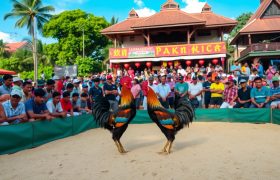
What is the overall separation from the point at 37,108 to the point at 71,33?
37.8 meters

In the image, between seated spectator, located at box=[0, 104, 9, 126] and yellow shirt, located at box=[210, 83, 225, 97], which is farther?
yellow shirt, located at box=[210, 83, 225, 97]

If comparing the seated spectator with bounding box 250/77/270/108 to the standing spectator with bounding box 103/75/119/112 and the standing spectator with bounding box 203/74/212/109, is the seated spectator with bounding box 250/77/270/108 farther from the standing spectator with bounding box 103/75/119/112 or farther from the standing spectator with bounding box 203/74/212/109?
the standing spectator with bounding box 103/75/119/112

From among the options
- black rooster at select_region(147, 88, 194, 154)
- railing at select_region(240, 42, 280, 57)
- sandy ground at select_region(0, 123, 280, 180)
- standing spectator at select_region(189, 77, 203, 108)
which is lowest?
sandy ground at select_region(0, 123, 280, 180)

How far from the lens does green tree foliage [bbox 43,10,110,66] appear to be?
143ft

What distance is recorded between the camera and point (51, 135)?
871 cm

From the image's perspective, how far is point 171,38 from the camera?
29922mm

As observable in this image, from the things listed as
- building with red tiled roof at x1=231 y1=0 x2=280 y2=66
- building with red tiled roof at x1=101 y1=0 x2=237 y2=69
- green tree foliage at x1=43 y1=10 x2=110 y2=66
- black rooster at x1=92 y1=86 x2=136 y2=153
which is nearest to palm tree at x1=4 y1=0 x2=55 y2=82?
green tree foliage at x1=43 y1=10 x2=110 y2=66

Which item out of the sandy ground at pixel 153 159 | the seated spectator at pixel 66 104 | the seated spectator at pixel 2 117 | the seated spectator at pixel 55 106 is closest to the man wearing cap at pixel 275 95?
the sandy ground at pixel 153 159

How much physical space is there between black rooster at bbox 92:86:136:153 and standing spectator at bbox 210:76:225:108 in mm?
6387

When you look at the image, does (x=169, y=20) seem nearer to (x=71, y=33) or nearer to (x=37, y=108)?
(x=37, y=108)

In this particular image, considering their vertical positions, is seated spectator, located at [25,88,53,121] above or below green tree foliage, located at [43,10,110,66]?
below

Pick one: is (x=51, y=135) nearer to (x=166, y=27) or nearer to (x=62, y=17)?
(x=166, y=27)

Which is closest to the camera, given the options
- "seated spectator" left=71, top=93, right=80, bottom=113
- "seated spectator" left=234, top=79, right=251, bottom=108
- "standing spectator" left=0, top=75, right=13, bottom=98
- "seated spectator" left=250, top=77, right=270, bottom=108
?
"standing spectator" left=0, top=75, right=13, bottom=98

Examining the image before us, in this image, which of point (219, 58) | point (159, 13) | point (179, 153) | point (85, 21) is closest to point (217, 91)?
point (179, 153)
